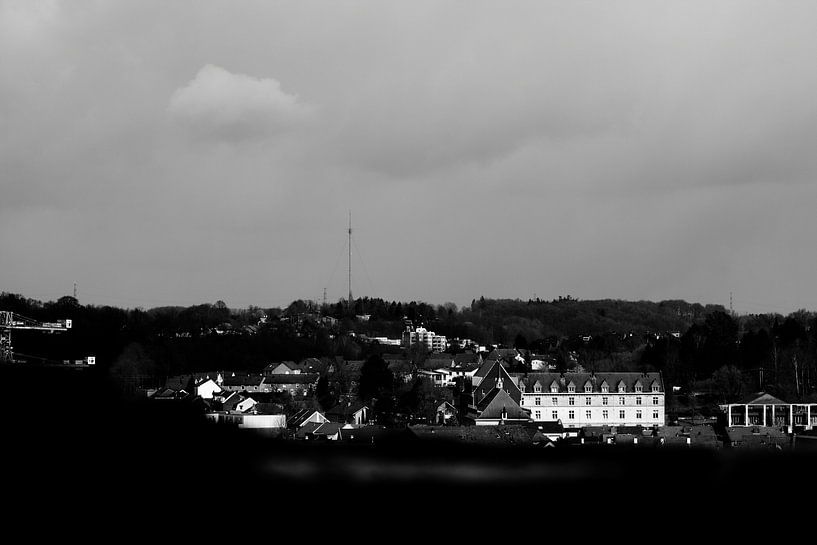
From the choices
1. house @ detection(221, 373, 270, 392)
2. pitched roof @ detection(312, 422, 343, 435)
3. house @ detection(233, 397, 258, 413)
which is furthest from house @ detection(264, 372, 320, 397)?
pitched roof @ detection(312, 422, 343, 435)

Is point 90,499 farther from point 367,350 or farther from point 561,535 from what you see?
point 367,350

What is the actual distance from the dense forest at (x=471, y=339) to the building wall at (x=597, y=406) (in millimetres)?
7575

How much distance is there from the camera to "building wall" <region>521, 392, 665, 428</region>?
5394cm

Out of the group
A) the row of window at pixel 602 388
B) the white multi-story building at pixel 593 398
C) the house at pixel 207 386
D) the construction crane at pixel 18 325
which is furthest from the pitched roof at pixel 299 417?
the row of window at pixel 602 388

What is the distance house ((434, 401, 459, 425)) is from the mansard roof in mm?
6402

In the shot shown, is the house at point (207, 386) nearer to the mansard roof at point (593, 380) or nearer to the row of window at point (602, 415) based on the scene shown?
the mansard roof at point (593, 380)

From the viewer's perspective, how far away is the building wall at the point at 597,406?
177 feet

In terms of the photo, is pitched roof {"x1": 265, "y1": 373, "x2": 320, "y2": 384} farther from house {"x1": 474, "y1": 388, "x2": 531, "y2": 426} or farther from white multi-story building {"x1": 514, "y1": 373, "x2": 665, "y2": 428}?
house {"x1": 474, "y1": 388, "x2": 531, "y2": 426}

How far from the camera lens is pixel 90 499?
371 centimetres

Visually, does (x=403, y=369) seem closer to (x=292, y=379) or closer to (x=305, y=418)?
(x=292, y=379)

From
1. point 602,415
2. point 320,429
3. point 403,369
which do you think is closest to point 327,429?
point 320,429

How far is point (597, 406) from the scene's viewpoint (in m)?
54.7

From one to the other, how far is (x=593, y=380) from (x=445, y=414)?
1116 cm

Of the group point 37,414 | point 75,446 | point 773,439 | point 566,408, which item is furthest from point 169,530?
point 566,408
